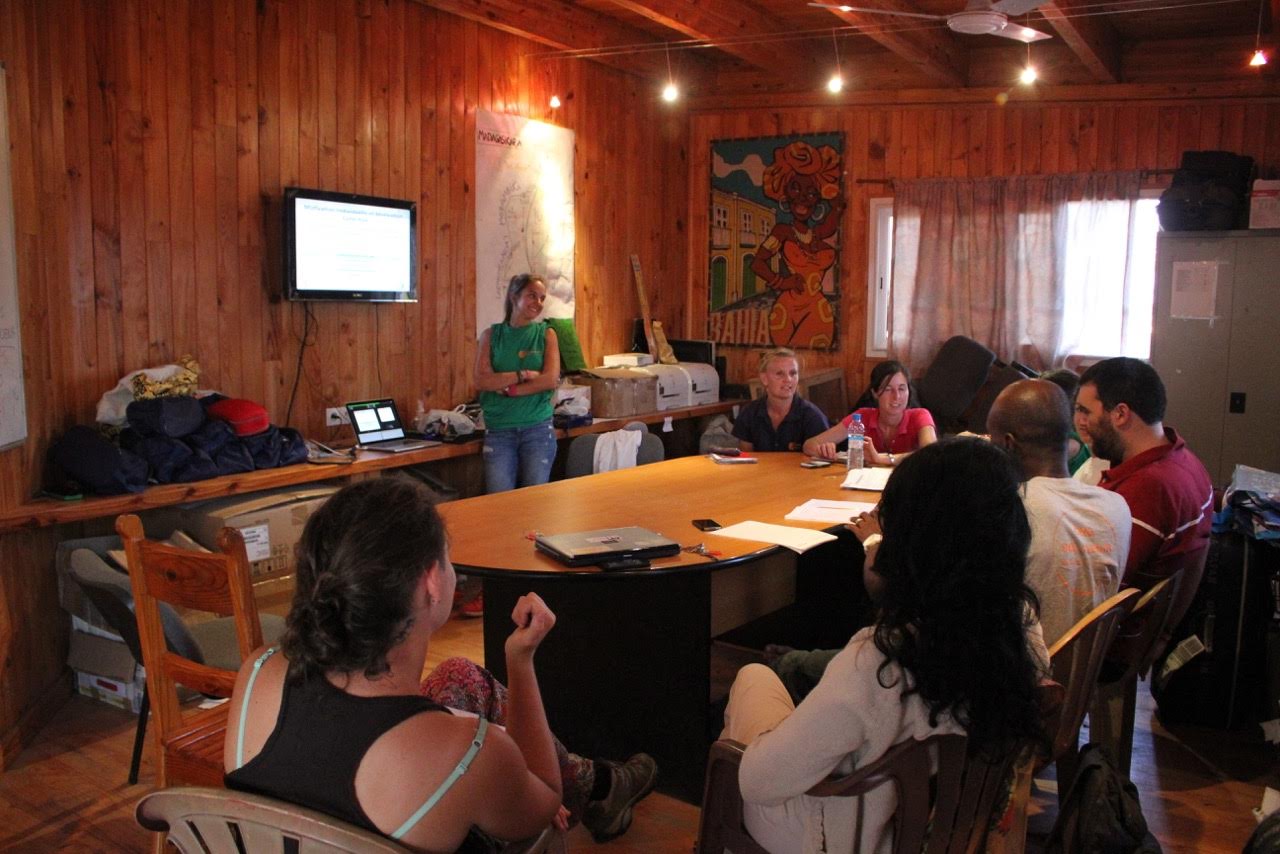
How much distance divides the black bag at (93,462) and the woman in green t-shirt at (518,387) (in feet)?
5.51

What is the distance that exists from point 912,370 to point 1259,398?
191cm

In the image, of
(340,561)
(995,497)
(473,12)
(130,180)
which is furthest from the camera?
(473,12)

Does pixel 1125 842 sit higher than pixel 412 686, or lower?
lower

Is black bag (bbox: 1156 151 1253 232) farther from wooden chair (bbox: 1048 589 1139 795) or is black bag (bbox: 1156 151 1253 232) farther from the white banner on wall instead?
wooden chair (bbox: 1048 589 1139 795)

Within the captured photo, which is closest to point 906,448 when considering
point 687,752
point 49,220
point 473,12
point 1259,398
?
point 687,752

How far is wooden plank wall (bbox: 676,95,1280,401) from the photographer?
19.9ft

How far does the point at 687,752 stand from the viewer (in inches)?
118

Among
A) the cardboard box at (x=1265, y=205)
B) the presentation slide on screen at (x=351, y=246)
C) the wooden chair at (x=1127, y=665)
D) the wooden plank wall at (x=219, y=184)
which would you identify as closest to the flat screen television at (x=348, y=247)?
the presentation slide on screen at (x=351, y=246)

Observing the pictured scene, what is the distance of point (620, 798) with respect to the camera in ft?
9.04

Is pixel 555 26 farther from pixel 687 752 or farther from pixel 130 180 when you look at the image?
pixel 687 752

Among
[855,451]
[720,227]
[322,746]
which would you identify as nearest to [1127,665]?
[855,451]

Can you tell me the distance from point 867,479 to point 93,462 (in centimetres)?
263

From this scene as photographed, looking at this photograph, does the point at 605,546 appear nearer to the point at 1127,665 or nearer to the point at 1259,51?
the point at 1127,665

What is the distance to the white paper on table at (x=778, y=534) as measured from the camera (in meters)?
2.93
